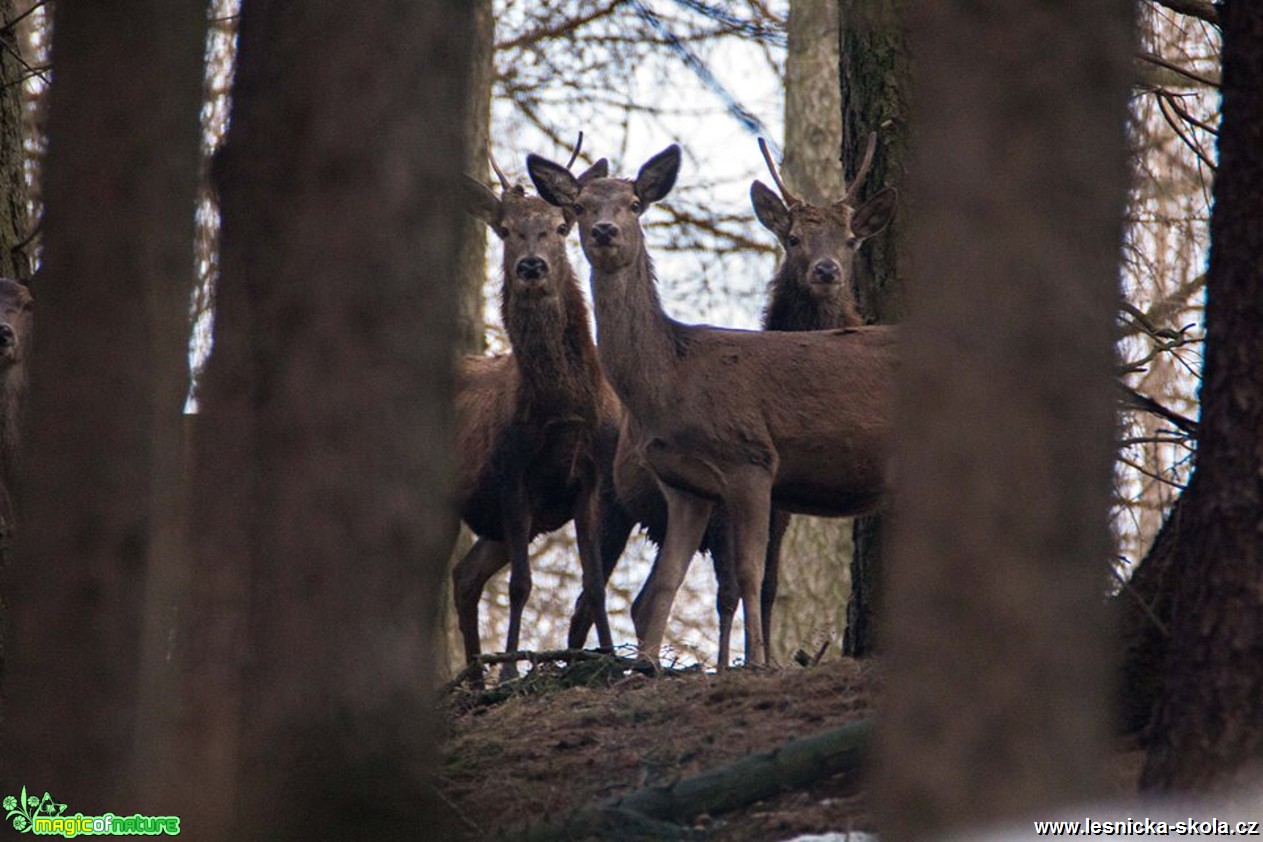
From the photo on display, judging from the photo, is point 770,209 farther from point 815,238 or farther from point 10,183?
point 10,183

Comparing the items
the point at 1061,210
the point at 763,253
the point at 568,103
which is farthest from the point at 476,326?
the point at 1061,210

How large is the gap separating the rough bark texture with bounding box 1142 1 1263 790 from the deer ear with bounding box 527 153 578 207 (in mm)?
6128

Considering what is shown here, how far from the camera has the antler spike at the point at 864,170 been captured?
995 cm

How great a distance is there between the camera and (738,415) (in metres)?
10.1

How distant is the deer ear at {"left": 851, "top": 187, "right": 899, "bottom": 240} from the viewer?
10.1 metres

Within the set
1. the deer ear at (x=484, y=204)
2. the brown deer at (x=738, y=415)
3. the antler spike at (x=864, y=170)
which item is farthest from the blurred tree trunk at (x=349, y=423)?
the deer ear at (x=484, y=204)

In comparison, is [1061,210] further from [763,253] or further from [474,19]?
[763,253]

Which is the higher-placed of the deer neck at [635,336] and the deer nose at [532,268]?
the deer nose at [532,268]

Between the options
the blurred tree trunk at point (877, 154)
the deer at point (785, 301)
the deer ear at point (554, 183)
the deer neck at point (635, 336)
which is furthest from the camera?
the deer ear at point (554, 183)

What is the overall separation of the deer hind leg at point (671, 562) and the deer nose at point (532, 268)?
59.6 inches

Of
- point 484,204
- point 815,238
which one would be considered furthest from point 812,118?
point 484,204

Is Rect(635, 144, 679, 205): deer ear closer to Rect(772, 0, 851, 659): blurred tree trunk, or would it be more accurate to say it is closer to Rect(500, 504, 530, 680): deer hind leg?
Rect(500, 504, 530, 680): deer hind leg

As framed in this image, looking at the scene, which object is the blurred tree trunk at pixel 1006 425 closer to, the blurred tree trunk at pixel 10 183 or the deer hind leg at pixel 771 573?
the deer hind leg at pixel 771 573

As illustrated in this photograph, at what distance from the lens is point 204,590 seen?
18.5ft
